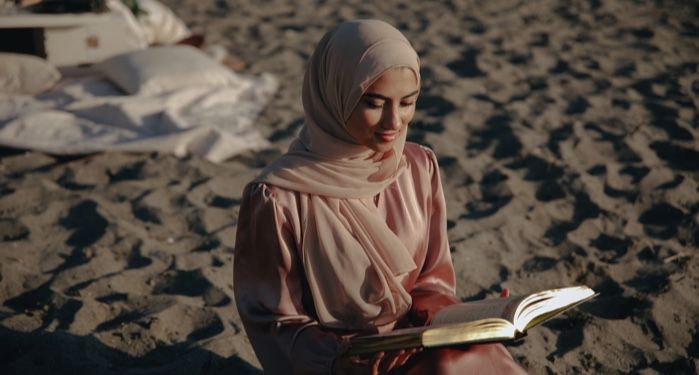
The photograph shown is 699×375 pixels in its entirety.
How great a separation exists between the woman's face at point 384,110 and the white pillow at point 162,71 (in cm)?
389

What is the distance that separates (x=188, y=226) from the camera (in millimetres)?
4203

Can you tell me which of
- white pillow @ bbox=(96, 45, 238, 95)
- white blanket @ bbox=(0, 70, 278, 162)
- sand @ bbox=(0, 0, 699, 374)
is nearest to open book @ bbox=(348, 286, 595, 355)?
sand @ bbox=(0, 0, 699, 374)

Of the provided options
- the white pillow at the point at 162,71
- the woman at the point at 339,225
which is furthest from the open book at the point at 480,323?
the white pillow at the point at 162,71

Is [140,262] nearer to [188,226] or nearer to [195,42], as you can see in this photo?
[188,226]

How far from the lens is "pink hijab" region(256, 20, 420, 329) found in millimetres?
2246

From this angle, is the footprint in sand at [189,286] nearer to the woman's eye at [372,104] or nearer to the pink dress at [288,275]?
the pink dress at [288,275]

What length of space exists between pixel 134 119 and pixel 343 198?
11.5 feet

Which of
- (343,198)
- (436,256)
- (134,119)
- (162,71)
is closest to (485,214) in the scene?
(436,256)

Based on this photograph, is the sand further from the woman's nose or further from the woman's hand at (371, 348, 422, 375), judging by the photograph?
the woman's nose

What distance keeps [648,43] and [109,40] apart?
439 cm

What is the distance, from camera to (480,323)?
191 centimetres

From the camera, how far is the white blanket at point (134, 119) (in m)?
5.06

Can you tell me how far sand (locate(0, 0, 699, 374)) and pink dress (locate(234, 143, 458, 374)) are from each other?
773 mm

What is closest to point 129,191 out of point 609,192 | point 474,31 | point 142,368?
point 142,368
